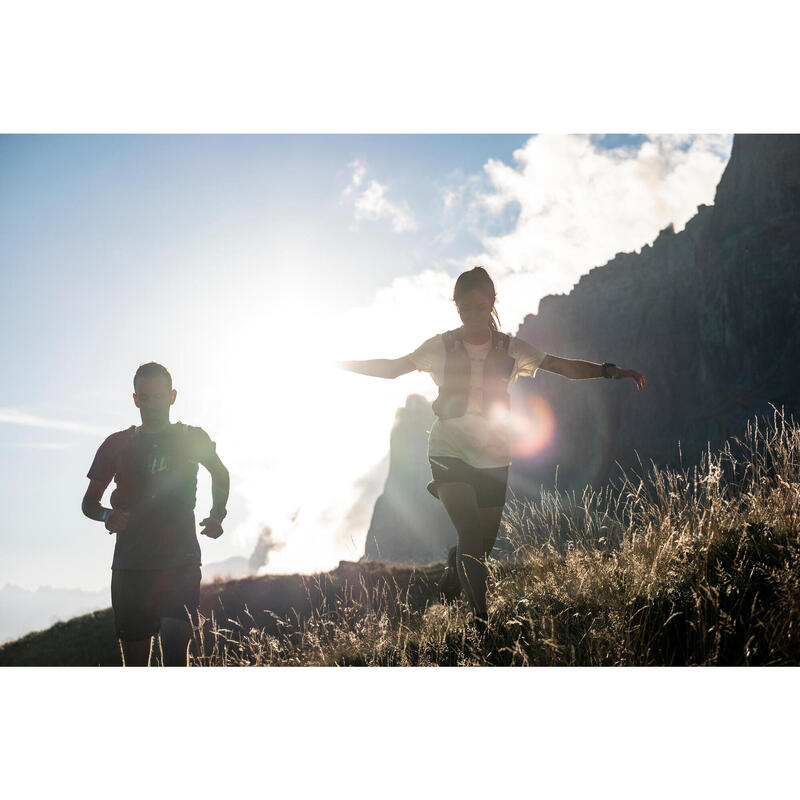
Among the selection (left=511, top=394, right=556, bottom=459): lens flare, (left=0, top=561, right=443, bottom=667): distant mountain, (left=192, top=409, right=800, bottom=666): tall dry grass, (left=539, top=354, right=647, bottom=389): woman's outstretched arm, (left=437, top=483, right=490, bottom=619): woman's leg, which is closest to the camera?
(left=192, top=409, right=800, bottom=666): tall dry grass

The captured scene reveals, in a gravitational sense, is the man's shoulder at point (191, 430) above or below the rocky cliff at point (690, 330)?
below

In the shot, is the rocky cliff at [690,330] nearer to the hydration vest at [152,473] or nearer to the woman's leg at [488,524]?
the woman's leg at [488,524]

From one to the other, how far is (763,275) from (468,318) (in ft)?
150

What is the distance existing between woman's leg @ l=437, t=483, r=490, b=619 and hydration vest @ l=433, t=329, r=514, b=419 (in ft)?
1.58

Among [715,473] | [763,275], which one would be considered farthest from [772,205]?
[715,473]

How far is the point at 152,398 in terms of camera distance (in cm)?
363

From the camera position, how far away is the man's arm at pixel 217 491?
11.7 ft

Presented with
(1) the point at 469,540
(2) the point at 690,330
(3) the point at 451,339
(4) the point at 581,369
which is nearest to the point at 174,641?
(1) the point at 469,540

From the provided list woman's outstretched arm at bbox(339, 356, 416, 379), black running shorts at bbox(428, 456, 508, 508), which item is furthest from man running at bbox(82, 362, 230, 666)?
black running shorts at bbox(428, 456, 508, 508)

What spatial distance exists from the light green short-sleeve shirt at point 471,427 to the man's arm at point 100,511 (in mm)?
1954

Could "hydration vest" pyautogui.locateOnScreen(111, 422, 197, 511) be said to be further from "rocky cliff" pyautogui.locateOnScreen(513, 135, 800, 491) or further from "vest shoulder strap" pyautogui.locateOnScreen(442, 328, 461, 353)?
"rocky cliff" pyautogui.locateOnScreen(513, 135, 800, 491)

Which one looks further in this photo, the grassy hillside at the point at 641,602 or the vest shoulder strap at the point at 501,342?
the vest shoulder strap at the point at 501,342

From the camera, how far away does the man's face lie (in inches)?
142

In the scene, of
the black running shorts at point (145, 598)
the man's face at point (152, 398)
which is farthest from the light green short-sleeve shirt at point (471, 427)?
the black running shorts at point (145, 598)
